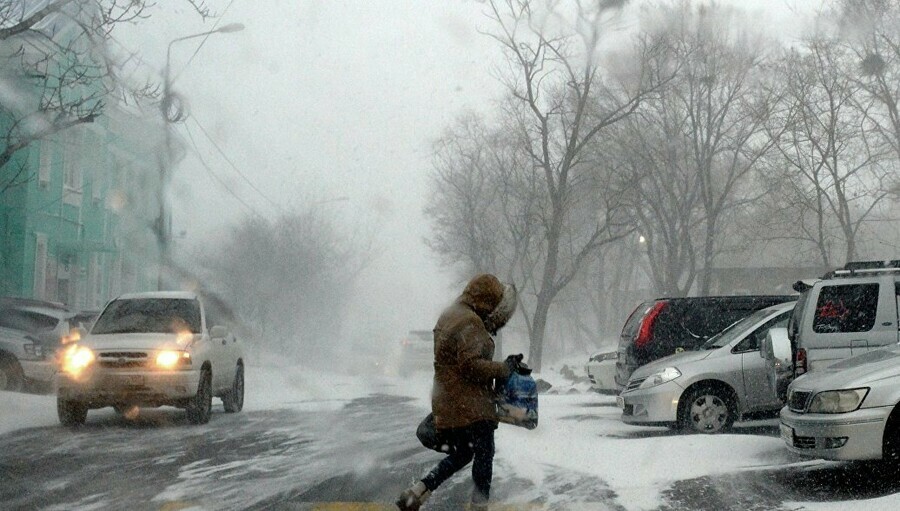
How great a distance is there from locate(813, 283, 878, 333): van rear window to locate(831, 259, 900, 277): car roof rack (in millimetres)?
129

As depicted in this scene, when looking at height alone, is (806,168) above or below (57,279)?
above

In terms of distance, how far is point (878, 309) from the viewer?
11.2 m

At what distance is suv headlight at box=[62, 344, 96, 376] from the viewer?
1405cm

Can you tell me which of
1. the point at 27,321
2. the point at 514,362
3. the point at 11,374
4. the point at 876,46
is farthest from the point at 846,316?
the point at 876,46

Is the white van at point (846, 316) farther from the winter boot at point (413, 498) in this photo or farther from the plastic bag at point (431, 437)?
the winter boot at point (413, 498)

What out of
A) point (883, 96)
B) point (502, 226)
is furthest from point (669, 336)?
point (502, 226)

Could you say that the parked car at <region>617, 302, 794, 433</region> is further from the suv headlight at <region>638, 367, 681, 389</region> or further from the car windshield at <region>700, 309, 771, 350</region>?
the car windshield at <region>700, 309, 771, 350</region>

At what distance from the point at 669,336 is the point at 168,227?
1684 centimetres

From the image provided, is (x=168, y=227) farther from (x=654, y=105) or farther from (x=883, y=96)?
(x=883, y=96)

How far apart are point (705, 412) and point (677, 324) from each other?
2667 mm

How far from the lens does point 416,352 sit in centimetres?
3662

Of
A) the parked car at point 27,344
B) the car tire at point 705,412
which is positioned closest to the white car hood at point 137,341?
the parked car at point 27,344

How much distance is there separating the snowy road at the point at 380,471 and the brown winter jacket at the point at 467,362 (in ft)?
5.37

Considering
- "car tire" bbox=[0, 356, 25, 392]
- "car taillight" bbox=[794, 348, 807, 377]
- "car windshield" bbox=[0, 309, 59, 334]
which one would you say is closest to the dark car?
"car taillight" bbox=[794, 348, 807, 377]
